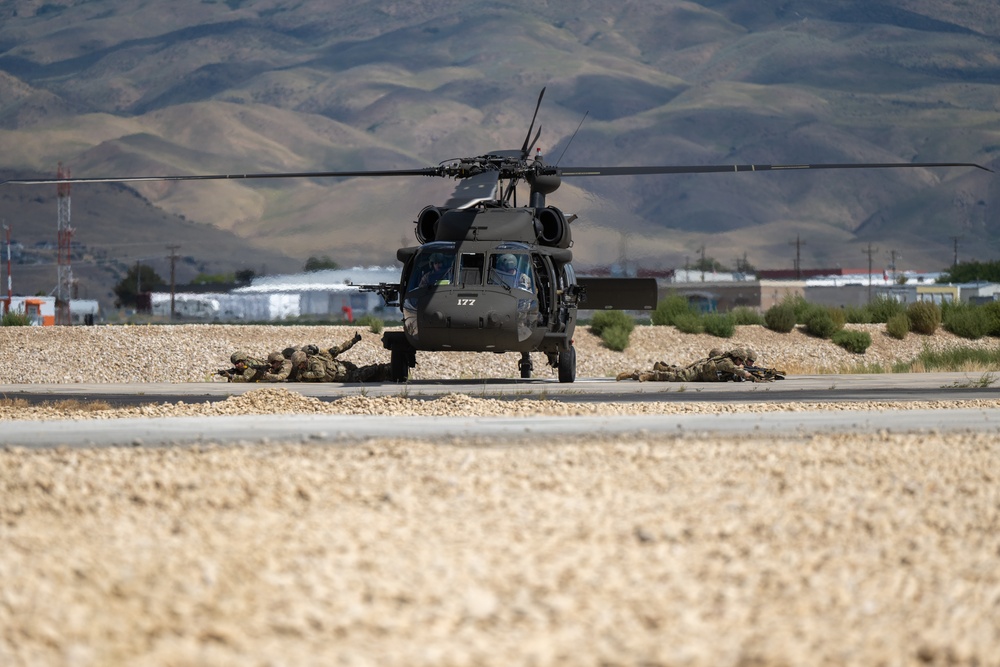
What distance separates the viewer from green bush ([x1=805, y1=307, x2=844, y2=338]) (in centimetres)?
4772

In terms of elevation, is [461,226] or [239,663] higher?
[461,226]

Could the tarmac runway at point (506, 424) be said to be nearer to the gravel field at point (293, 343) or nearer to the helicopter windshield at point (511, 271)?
the helicopter windshield at point (511, 271)

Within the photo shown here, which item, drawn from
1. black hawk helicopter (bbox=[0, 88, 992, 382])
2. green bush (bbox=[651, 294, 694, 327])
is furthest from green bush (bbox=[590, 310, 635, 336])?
black hawk helicopter (bbox=[0, 88, 992, 382])

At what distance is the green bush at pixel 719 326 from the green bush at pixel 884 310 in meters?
8.09

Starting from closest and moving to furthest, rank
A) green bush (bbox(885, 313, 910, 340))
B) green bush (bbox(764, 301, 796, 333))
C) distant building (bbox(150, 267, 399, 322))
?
green bush (bbox(764, 301, 796, 333)), green bush (bbox(885, 313, 910, 340)), distant building (bbox(150, 267, 399, 322))

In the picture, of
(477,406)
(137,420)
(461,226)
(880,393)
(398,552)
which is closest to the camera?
(398,552)

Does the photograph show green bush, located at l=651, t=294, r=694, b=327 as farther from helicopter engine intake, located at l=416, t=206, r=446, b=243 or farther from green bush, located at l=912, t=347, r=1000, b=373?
helicopter engine intake, located at l=416, t=206, r=446, b=243

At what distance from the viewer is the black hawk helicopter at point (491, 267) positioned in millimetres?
26188

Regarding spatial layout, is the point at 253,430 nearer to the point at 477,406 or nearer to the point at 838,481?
the point at 477,406

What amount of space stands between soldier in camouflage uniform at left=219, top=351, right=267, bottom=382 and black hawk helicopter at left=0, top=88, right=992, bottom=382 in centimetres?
347

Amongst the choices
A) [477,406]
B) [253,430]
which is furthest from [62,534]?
[477,406]

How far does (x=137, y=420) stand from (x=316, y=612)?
9.93m

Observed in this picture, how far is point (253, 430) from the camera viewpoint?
48.7 ft

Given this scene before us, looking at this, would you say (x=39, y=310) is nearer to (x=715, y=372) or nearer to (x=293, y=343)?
(x=293, y=343)
